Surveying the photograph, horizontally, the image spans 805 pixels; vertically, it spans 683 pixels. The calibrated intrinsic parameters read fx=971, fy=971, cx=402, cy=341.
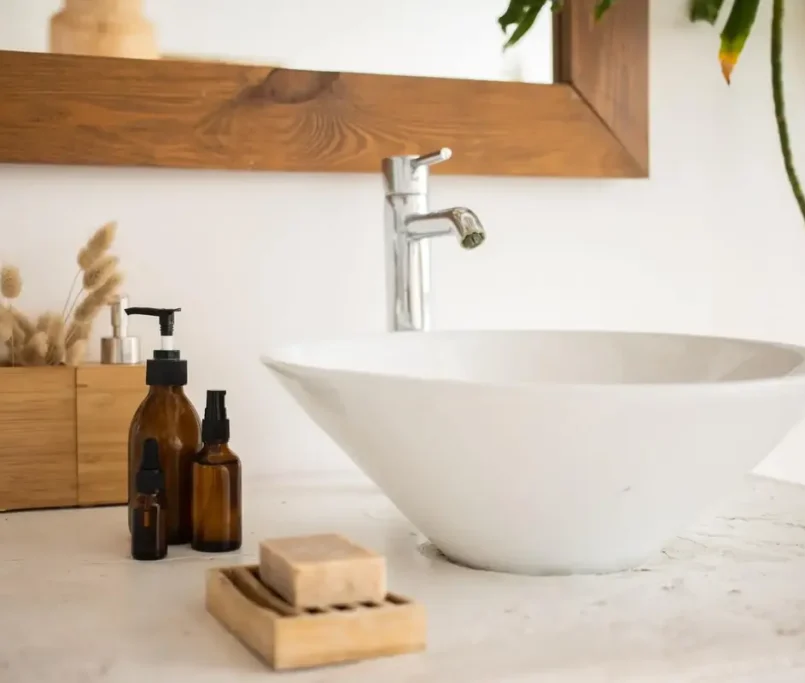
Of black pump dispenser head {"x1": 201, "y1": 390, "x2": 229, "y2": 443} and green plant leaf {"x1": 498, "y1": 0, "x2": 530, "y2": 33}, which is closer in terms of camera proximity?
black pump dispenser head {"x1": 201, "y1": 390, "x2": 229, "y2": 443}

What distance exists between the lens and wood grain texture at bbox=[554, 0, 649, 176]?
1.14 meters

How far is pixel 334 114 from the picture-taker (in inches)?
40.9

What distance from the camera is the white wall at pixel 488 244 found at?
1.00 m

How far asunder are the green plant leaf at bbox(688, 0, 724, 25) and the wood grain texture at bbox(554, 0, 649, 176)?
0.26 feet

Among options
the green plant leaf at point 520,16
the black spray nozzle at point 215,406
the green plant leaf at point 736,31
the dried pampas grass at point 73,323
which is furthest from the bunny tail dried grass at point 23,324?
the green plant leaf at point 736,31

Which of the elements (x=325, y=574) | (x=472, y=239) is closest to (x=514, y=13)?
(x=472, y=239)

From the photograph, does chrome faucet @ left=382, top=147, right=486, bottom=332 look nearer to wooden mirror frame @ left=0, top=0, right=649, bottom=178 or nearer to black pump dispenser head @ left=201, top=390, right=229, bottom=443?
wooden mirror frame @ left=0, top=0, right=649, bottom=178

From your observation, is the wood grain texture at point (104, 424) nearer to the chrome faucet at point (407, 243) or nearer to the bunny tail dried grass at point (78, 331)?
the bunny tail dried grass at point (78, 331)

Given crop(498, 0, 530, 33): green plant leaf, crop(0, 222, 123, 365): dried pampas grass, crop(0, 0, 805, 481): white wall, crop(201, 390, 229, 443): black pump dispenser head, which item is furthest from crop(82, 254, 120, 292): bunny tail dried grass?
crop(498, 0, 530, 33): green plant leaf

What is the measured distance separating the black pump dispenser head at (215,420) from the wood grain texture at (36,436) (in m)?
0.19

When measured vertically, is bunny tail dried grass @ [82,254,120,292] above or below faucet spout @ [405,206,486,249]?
below

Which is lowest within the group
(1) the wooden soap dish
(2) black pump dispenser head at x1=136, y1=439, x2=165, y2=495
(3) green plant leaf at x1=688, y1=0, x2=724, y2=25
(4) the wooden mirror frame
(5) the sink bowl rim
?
(1) the wooden soap dish

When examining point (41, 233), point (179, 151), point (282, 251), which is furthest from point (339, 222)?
point (41, 233)

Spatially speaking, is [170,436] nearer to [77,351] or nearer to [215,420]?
[215,420]
